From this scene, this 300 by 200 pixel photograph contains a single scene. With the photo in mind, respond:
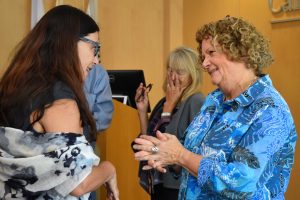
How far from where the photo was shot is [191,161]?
152cm

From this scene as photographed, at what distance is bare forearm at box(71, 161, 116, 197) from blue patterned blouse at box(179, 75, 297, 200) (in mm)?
325

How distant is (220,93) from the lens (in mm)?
1832

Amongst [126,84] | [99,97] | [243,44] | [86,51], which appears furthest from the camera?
[126,84]

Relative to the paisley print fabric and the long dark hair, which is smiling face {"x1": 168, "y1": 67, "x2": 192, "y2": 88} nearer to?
the long dark hair

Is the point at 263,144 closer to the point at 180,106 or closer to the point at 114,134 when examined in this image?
the point at 180,106

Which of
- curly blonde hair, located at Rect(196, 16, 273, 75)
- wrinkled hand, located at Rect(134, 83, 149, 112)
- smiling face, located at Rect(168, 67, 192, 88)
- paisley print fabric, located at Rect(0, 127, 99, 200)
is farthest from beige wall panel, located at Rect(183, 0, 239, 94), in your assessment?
paisley print fabric, located at Rect(0, 127, 99, 200)

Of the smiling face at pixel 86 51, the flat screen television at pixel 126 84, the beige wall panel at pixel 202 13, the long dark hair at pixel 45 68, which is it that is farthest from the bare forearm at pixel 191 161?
the beige wall panel at pixel 202 13

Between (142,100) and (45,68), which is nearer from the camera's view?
(45,68)

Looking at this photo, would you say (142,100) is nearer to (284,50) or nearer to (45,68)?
(45,68)

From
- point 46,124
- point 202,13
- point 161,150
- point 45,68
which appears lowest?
point 161,150

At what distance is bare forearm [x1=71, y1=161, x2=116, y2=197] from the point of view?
4.26ft

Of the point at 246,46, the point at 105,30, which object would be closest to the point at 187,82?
the point at 246,46

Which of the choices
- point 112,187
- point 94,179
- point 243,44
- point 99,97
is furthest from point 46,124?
point 99,97

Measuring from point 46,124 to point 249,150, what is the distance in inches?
26.1
